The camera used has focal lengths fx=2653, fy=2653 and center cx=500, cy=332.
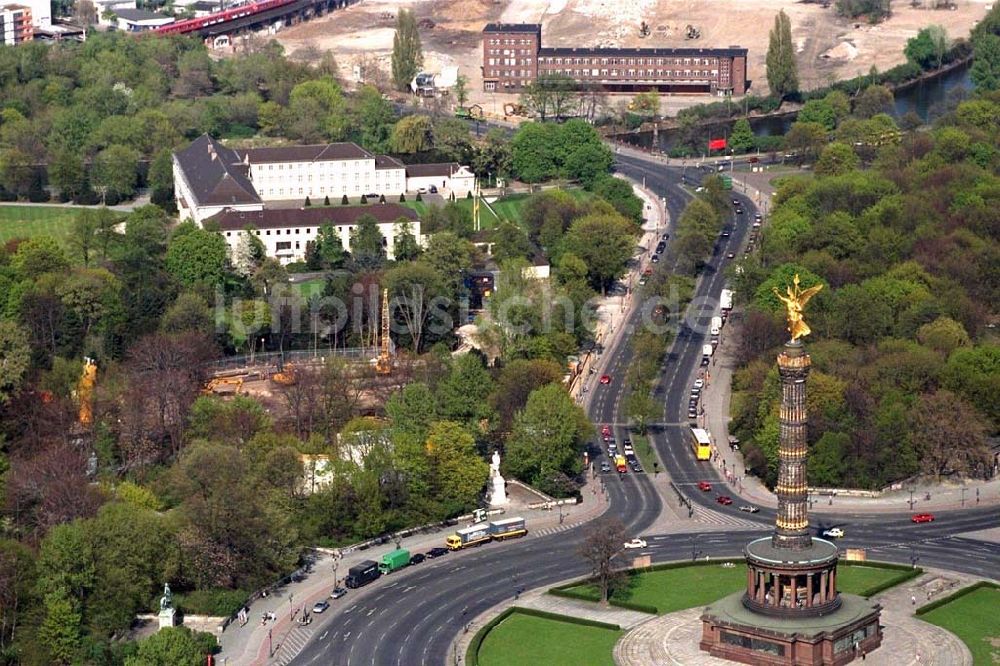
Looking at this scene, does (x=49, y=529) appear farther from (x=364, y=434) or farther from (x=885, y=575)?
(x=885, y=575)

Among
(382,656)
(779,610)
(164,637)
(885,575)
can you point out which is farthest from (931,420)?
(164,637)

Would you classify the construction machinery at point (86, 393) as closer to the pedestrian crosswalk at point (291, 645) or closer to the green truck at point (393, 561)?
the green truck at point (393, 561)

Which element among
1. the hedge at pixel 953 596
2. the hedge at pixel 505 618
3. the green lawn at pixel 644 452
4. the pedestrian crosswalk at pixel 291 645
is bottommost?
the pedestrian crosswalk at pixel 291 645

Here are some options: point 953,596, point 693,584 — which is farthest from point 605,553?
point 953,596

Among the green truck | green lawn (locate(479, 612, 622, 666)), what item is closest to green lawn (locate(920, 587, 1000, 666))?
green lawn (locate(479, 612, 622, 666))

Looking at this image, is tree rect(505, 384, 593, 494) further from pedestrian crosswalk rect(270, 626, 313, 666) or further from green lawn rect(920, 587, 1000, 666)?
green lawn rect(920, 587, 1000, 666)

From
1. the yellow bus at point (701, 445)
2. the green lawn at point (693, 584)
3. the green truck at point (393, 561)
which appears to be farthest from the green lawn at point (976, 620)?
the green truck at point (393, 561)
